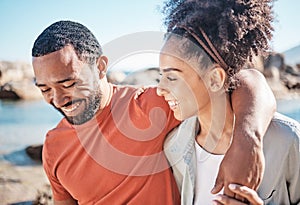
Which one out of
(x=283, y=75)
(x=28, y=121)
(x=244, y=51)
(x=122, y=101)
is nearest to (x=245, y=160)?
(x=244, y=51)

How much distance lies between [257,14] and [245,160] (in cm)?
43

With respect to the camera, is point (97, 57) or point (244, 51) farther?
point (97, 57)

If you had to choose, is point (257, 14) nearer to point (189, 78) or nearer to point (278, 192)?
point (189, 78)

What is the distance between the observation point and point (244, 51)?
119 cm

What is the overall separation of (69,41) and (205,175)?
2.21 ft

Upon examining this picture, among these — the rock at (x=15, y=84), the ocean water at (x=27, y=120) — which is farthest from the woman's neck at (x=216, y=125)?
the rock at (x=15, y=84)

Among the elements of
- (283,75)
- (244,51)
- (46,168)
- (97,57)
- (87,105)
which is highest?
(244,51)

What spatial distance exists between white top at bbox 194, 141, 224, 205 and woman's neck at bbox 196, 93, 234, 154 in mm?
22

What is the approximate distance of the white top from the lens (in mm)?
1318

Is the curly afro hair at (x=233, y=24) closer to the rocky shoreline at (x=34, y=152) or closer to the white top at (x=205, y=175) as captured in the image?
the rocky shoreline at (x=34, y=152)

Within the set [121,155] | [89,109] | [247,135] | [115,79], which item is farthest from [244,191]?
[115,79]

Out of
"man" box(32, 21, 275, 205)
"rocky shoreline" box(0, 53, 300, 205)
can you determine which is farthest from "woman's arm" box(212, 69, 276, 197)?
"man" box(32, 21, 275, 205)

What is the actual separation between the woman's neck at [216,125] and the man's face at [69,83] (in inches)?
16.6

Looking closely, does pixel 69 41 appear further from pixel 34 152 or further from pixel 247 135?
pixel 34 152
